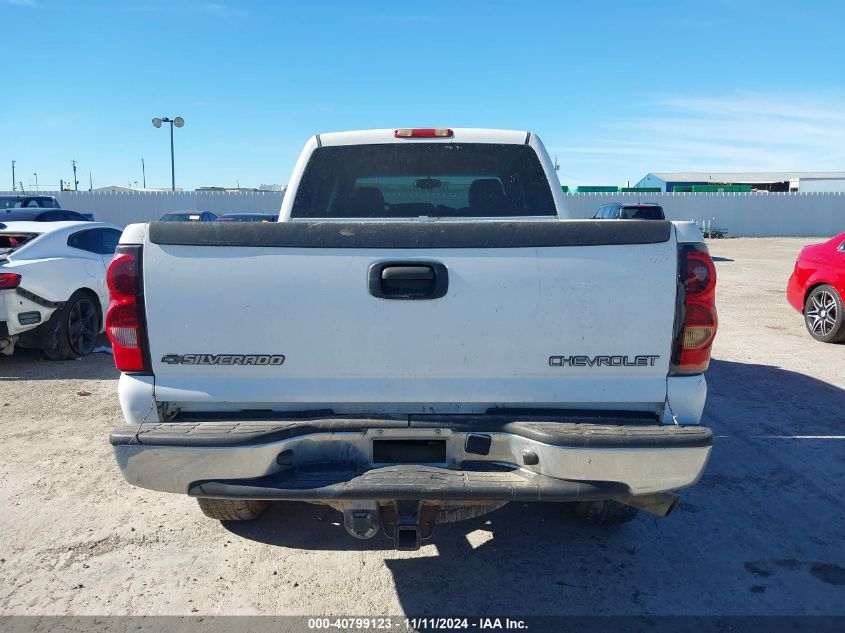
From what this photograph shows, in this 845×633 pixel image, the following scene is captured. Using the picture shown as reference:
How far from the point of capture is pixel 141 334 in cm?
277

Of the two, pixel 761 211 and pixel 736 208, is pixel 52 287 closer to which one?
pixel 736 208

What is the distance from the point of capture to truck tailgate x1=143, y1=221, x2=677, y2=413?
2.71 meters

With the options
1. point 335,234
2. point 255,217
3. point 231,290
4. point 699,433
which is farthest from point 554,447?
point 255,217

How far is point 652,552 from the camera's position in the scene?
3.61 m

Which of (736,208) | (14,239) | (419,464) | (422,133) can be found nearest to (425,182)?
(422,133)

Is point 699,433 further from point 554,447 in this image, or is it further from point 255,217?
point 255,217

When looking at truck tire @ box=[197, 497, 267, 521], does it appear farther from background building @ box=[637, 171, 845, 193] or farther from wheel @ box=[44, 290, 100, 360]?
background building @ box=[637, 171, 845, 193]

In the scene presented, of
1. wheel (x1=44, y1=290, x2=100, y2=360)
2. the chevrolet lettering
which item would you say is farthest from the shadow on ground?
wheel (x1=44, y1=290, x2=100, y2=360)

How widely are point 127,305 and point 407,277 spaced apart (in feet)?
3.78

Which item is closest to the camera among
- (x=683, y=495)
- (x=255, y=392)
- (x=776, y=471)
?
(x=255, y=392)

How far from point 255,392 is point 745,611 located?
2.42 meters

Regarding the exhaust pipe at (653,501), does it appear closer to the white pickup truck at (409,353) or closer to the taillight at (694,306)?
the white pickup truck at (409,353)

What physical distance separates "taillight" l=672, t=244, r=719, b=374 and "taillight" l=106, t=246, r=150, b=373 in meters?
2.20

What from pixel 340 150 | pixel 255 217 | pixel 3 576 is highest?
pixel 340 150
